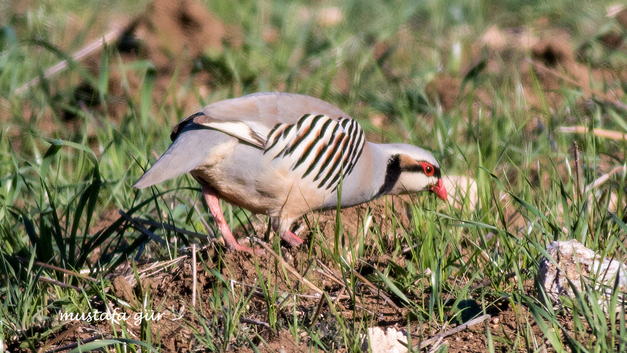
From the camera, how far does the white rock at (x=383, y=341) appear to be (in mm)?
2463

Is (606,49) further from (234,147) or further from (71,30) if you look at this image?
(71,30)

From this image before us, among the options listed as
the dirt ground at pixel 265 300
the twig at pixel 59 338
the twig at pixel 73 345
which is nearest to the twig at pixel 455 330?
the dirt ground at pixel 265 300

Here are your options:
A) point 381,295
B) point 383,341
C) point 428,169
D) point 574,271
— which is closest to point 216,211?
point 381,295

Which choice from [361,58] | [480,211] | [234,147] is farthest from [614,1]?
[234,147]

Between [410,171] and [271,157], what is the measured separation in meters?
1.04

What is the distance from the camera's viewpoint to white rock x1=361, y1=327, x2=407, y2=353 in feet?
8.08

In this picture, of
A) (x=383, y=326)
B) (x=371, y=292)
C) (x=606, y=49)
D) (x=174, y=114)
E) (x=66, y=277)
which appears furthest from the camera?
(x=606, y=49)

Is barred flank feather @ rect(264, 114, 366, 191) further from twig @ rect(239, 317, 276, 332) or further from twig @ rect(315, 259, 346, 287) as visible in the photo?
twig @ rect(239, 317, 276, 332)

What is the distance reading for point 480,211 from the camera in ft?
11.2

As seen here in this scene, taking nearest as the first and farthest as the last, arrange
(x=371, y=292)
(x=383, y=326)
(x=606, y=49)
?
1. (x=383, y=326)
2. (x=371, y=292)
3. (x=606, y=49)

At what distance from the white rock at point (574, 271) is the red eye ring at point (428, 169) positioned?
148 centimetres

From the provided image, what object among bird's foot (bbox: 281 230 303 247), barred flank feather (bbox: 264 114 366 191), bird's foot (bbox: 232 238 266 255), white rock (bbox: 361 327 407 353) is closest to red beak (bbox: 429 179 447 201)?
barred flank feather (bbox: 264 114 366 191)

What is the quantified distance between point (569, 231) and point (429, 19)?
4885mm

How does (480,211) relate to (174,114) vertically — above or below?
above
